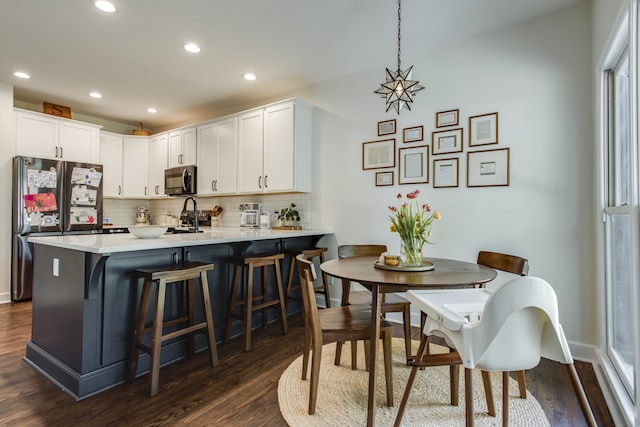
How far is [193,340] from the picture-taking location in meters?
2.49

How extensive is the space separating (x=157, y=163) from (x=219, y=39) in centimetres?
307

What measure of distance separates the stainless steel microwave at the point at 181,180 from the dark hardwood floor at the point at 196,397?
263cm

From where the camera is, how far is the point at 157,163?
17.4 feet

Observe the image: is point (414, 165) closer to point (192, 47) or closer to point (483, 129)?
point (483, 129)

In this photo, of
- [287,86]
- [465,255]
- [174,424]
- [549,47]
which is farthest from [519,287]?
[287,86]

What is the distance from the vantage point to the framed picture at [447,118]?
2.99 metres

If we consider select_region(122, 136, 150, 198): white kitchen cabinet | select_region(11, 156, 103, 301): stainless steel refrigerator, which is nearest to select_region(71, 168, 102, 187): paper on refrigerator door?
select_region(11, 156, 103, 301): stainless steel refrigerator

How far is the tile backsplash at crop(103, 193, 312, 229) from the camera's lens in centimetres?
405

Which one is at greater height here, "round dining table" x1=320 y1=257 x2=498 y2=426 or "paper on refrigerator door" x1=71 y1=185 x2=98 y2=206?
"paper on refrigerator door" x1=71 y1=185 x2=98 y2=206

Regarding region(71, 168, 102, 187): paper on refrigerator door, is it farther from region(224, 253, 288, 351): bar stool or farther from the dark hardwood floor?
region(224, 253, 288, 351): bar stool

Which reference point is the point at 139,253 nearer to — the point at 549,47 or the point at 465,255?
the point at 465,255

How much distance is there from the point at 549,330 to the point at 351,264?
1.14 metres

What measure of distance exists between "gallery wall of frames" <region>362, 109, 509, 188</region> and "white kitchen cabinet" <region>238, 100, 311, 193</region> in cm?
77

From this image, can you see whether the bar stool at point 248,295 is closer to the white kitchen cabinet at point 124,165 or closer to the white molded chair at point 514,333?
the white molded chair at point 514,333
